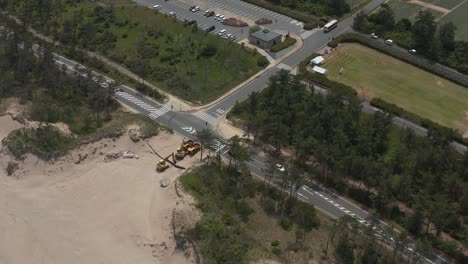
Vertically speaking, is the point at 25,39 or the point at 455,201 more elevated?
the point at 25,39

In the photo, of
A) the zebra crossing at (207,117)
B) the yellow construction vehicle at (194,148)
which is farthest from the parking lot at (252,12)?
the yellow construction vehicle at (194,148)

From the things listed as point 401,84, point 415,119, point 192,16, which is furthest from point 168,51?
point 415,119

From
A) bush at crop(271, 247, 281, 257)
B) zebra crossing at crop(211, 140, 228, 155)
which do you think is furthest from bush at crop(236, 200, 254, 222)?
zebra crossing at crop(211, 140, 228, 155)

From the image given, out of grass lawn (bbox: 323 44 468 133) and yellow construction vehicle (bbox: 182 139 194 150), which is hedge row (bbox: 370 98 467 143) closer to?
grass lawn (bbox: 323 44 468 133)

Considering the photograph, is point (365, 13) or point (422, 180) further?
point (365, 13)

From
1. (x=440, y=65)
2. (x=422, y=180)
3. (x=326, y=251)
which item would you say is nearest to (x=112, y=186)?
(x=326, y=251)

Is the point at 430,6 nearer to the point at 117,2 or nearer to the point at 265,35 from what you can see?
the point at 265,35

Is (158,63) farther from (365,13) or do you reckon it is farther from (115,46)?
(365,13)
